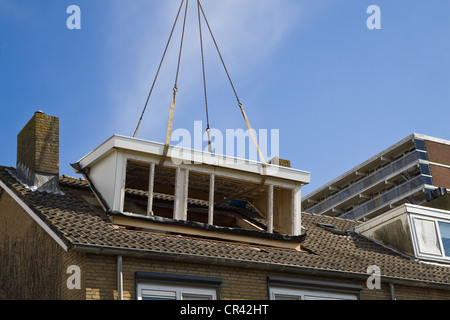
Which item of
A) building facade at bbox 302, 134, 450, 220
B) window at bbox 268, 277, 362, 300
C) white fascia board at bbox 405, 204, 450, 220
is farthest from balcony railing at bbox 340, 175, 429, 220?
window at bbox 268, 277, 362, 300

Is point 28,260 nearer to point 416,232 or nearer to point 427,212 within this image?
point 416,232

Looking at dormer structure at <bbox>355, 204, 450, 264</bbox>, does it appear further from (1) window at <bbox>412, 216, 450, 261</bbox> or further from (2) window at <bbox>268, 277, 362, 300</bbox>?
(2) window at <bbox>268, 277, 362, 300</bbox>

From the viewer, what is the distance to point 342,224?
2300 centimetres

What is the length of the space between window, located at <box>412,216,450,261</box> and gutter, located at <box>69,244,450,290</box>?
8.05ft

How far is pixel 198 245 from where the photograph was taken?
50.8 feet

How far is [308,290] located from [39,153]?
801 cm

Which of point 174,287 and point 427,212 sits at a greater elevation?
point 427,212

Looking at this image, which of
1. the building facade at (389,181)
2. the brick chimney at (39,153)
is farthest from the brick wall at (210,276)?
the building facade at (389,181)

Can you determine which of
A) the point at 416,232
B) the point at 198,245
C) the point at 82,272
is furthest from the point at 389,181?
the point at 82,272

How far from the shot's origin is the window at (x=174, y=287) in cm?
1384

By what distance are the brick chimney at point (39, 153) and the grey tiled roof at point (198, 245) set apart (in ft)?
1.20
